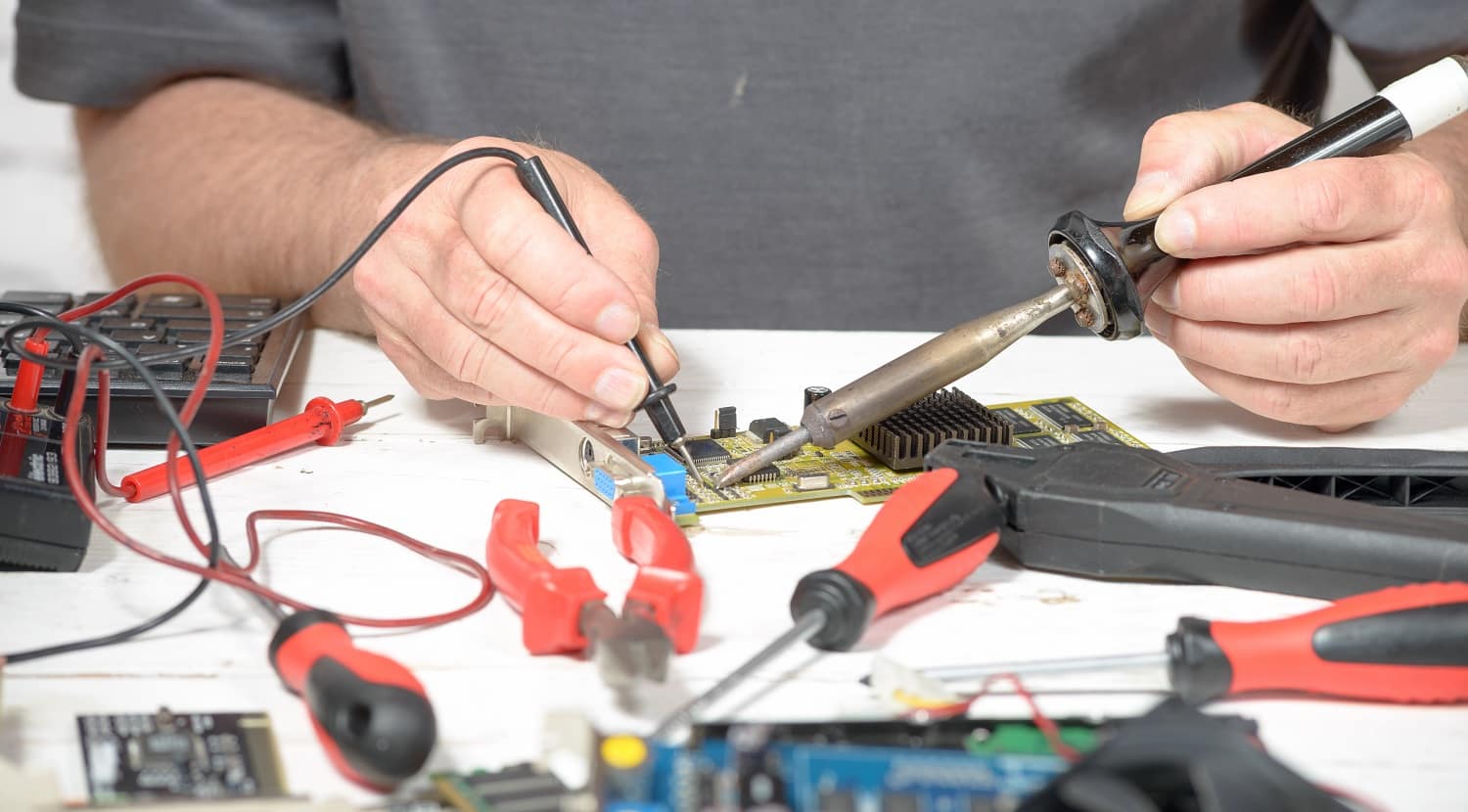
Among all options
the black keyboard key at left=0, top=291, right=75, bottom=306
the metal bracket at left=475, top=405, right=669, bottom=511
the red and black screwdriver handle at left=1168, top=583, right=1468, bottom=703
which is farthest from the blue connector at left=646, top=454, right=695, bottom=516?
the black keyboard key at left=0, top=291, right=75, bottom=306

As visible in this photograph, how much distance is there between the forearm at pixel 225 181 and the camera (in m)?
1.53

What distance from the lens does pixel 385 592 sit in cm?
84

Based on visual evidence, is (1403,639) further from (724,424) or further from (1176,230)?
(724,424)

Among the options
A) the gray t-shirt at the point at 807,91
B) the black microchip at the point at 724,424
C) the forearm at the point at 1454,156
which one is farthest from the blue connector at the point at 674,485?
the forearm at the point at 1454,156

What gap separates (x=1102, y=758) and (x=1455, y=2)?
54.0 inches

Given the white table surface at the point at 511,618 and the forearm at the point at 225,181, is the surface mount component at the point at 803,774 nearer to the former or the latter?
the white table surface at the point at 511,618

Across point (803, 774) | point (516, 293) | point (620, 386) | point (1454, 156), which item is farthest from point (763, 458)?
point (1454, 156)

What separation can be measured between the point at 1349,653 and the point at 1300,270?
1.52 feet

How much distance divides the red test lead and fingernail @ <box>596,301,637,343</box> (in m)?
0.27

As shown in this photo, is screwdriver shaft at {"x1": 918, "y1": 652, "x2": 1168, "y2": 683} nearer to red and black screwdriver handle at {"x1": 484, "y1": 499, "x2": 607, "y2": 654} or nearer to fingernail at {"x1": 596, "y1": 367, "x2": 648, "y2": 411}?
red and black screwdriver handle at {"x1": 484, "y1": 499, "x2": 607, "y2": 654}

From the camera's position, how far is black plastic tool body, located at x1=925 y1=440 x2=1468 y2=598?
0.79 meters

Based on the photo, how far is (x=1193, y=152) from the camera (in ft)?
3.58

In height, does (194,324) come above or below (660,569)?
above

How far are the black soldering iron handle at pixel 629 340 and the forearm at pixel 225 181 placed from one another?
0.47m
